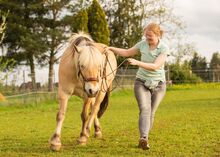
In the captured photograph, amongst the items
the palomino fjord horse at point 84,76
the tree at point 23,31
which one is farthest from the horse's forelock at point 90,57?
the tree at point 23,31

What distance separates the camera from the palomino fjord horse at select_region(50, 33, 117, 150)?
7.07 meters

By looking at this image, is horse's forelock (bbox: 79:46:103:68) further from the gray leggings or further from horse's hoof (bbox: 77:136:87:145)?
horse's hoof (bbox: 77:136:87:145)

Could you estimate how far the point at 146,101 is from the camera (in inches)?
294

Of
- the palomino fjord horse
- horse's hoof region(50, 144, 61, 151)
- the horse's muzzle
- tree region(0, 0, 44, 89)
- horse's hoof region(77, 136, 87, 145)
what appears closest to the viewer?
the horse's muzzle

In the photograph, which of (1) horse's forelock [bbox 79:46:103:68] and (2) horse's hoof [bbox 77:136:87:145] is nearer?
(1) horse's forelock [bbox 79:46:103:68]

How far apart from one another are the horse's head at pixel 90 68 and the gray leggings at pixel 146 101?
2.44 ft

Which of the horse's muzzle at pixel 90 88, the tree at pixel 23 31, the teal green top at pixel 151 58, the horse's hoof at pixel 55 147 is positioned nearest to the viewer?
the horse's muzzle at pixel 90 88

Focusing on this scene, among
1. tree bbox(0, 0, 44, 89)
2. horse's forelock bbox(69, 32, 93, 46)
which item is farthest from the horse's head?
tree bbox(0, 0, 44, 89)

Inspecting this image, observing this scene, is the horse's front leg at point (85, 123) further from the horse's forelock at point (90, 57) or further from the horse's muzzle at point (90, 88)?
the horse's forelock at point (90, 57)

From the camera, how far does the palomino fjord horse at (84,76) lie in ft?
23.2

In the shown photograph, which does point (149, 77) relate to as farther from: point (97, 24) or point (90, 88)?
point (97, 24)

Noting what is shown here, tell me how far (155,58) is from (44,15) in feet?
111

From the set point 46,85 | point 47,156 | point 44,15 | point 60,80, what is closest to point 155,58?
point 60,80

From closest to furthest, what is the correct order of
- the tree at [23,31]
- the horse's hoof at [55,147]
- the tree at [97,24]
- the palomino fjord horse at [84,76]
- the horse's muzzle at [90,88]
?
1. the horse's muzzle at [90,88]
2. the palomino fjord horse at [84,76]
3. the horse's hoof at [55,147]
4. the tree at [97,24]
5. the tree at [23,31]
